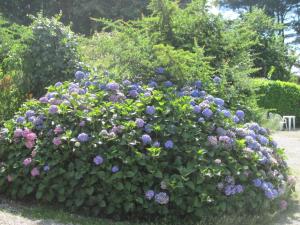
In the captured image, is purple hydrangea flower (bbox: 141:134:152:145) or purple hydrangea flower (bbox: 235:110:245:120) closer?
purple hydrangea flower (bbox: 141:134:152:145)

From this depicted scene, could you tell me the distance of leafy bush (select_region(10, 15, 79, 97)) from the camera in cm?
703

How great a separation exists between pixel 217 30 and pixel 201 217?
3713mm

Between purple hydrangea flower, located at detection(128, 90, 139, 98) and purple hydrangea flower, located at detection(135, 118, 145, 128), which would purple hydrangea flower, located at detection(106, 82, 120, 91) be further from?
purple hydrangea flower, located at detection(135, 118, 145, 128)

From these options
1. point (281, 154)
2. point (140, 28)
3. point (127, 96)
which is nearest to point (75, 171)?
point (127, 96)

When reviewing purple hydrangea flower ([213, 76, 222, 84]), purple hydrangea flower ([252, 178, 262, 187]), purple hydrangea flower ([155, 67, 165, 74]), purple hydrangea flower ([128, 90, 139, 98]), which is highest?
purple hydrangea flower ([155, 67, 165, 74])

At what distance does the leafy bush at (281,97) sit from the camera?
59.7ft

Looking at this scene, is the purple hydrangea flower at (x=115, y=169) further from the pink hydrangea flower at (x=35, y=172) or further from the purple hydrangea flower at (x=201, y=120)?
the purple hydrangea flower at (x=201, y=120)

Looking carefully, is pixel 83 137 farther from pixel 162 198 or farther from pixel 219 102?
pixel 219 102

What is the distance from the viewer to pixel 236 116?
19.6 ft

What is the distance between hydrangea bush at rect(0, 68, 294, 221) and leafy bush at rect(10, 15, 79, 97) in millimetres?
1303

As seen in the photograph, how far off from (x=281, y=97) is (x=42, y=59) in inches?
523

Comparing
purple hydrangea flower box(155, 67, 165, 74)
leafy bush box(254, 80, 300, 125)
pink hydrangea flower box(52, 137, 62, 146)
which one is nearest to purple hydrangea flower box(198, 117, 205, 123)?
purple hydrangea flower box(155, 67, 165, 74)

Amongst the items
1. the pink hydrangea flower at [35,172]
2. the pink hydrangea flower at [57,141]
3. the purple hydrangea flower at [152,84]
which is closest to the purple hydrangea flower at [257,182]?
the purple hydrangea flower at [152,84]

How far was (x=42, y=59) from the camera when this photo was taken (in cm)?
702
